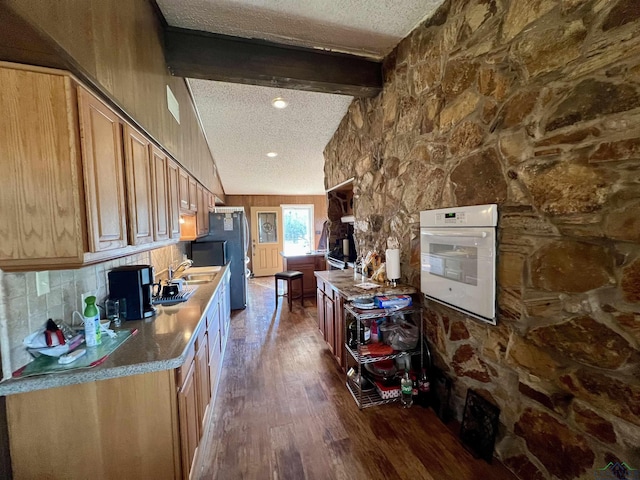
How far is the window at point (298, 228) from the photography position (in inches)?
307

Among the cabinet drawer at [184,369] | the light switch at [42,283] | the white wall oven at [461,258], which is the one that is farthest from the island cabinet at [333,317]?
the light switch at [42,283]

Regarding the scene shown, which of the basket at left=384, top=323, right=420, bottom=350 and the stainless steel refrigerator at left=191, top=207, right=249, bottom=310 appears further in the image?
the stainless steel refrigerator at left=191, top=207, right=249, bottom=310

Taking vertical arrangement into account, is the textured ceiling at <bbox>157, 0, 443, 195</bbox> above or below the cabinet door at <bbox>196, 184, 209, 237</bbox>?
above

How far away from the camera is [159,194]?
5.97 ft

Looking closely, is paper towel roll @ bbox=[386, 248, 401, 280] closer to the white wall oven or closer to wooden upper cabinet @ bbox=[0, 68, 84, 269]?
the white wall oven

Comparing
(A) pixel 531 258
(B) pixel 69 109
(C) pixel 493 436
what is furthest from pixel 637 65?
(B) pixel 69 109

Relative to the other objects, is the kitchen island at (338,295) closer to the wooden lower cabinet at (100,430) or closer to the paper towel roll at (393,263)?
the paper towel roll at (393,263)

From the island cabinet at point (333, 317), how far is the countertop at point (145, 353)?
1212 millimetres

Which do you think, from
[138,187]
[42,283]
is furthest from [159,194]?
[42,283]

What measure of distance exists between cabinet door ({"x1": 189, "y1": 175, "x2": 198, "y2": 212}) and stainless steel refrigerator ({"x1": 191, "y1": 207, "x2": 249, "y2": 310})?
1025 millimetres

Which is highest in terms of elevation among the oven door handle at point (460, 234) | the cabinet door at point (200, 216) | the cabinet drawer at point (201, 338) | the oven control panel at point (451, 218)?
the cabinet door at point (200, 216)

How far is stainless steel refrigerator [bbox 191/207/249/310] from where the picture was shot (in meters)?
4.00

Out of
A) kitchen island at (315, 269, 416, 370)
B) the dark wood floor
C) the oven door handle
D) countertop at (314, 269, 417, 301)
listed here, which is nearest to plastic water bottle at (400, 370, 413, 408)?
the dark wood floor

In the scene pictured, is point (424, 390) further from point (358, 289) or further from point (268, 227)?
point (268, 227)
